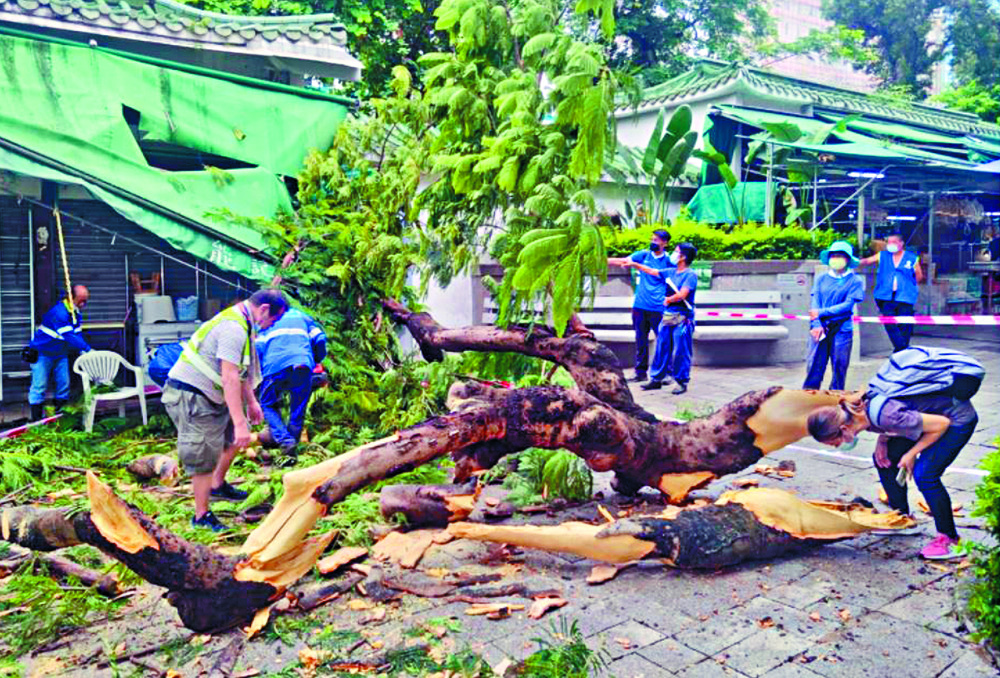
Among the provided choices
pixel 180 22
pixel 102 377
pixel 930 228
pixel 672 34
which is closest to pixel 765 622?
pixel 102 377

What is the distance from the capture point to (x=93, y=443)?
7.84 meters

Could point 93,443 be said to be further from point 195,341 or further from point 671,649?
point 671,649

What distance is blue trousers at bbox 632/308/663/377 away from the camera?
1026cm

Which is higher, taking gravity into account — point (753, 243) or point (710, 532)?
point (753, 243)

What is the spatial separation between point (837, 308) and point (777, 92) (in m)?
10.5

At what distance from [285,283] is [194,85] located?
2464 millimetres

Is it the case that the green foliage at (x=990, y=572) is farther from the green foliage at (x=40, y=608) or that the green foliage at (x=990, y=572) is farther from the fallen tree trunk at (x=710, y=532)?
the green foliage at (x=40, y=608)

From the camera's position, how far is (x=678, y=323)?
983cm

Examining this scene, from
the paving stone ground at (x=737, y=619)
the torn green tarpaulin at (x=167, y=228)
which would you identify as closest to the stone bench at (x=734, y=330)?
the torn green tarpaulin at (x=167, y=228)

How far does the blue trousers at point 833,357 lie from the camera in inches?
343

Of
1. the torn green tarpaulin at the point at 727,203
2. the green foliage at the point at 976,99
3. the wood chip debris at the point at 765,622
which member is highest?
the green foliage at the point at 976,99

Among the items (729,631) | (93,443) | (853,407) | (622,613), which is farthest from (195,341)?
(853,407)

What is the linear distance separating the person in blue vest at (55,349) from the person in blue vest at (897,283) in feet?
29.1

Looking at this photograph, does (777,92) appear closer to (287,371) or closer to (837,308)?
(837,308)
